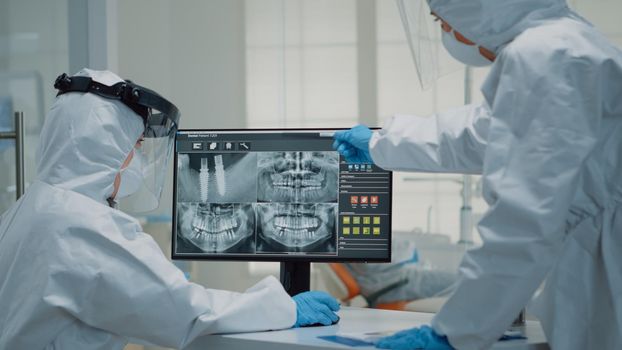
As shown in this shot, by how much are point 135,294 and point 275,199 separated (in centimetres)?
59

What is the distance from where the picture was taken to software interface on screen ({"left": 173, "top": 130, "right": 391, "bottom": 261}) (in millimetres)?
2109

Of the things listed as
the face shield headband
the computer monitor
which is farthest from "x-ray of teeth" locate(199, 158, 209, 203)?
the face shield headband

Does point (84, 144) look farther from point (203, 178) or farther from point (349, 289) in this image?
point (349, 289)

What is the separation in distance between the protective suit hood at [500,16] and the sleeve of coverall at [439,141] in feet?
0.45

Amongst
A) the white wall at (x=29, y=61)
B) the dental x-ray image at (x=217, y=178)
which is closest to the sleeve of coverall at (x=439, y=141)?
the dental x-ray image at (x=217, y=178)

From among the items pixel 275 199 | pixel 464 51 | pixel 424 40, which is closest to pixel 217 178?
pixel 275 199

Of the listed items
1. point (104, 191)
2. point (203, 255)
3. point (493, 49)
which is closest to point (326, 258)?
point (203, 255)

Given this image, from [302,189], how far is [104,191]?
55 centimetres

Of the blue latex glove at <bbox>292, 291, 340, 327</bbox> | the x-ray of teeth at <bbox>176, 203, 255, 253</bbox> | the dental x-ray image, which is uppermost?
the dental x-ray image

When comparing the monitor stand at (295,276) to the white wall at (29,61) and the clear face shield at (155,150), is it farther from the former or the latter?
the white wall at (29,61)

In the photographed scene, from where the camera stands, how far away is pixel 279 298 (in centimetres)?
183

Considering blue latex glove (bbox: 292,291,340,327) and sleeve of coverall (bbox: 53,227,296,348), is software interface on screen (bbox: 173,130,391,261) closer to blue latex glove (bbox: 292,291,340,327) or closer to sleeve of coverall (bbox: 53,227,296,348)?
blue latex glove (bbox: 292,291,340,327)

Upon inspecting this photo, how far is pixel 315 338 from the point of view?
1709mm

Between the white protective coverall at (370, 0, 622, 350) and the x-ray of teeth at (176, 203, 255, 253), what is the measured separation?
75cm
